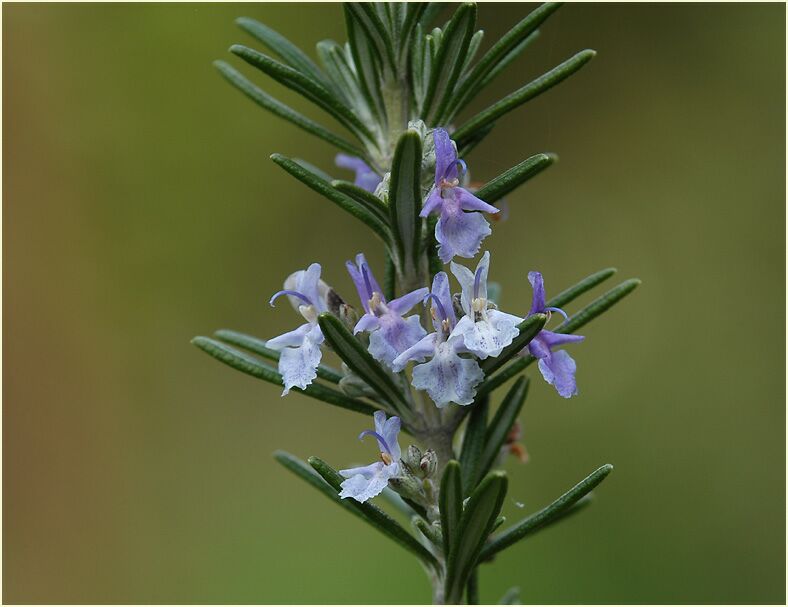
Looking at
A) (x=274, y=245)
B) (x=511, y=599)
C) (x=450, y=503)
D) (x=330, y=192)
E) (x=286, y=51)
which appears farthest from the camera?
(x=274, y=245)

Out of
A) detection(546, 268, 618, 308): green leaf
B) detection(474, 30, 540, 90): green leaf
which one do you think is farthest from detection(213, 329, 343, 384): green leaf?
detection(474, 30, 540, 90): green leaf

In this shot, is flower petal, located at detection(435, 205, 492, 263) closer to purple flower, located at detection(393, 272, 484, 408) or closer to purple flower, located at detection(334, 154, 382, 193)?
purple flower, located at detection(393, 272, 484, 408)

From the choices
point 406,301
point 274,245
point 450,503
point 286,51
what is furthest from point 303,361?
point 274,245

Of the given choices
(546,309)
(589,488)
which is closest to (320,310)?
(546,309)

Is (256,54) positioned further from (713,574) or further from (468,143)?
(713,574)

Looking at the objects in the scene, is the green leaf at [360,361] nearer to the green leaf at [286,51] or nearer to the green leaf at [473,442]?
the green leaf at [473,442]

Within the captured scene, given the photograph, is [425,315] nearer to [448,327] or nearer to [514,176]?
[448,327]

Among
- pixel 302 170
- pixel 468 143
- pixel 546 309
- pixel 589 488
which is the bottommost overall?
pixel 589 488
